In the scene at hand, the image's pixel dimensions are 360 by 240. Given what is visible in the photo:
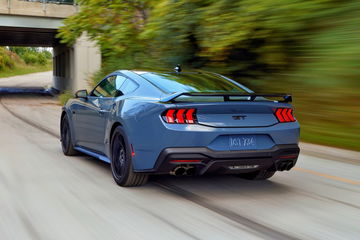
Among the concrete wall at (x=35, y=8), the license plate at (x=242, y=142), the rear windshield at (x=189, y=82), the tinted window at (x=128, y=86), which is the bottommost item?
the license plate at (x=242, y=142)

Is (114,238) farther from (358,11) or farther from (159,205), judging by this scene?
(358,11)

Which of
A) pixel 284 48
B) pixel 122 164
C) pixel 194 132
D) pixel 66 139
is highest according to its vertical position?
pixel 284 48

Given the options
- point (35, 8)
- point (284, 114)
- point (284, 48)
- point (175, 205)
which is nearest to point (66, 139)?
point (175, 205)

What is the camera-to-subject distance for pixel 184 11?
14.2m

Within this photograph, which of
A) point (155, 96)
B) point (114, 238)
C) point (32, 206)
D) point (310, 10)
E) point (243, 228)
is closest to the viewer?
point (114, 238)

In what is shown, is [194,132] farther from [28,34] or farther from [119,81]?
[28,34]

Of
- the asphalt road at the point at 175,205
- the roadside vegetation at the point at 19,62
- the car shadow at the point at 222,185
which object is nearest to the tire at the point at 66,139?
the asphalt road at the point at 175,205

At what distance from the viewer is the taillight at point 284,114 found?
589cm

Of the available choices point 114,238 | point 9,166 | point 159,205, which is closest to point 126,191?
point 159,205

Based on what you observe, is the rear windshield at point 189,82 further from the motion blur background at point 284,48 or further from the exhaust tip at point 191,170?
the motion blur background at point 284,48

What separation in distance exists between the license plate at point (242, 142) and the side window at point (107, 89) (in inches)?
78.1

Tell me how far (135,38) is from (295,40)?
7.62 m

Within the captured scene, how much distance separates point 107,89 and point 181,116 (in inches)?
79.9

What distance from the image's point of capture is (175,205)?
5398mm
